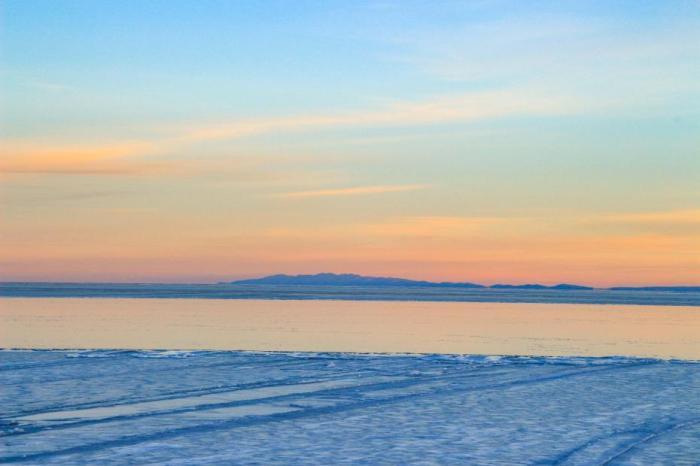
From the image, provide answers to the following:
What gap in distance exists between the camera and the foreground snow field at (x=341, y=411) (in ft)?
34.4

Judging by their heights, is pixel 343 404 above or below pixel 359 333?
below

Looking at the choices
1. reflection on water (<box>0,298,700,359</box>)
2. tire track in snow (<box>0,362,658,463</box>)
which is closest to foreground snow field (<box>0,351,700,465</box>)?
tire track in snow (<box>0,362,658,463</box>)

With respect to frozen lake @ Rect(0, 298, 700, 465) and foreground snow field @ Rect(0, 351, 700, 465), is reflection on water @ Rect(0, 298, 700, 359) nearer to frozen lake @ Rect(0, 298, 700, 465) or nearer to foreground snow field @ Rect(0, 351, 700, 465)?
frozen lake @ Rect(0, 298, 700, 465)

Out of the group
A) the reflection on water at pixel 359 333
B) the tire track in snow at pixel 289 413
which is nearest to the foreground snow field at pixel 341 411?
the tire track in snow at pixel 289 413

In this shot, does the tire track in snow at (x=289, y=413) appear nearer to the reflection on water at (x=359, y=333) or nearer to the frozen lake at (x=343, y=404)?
the frozen lake at (x=343, y=404)

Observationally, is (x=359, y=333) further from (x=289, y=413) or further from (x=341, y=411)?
(x=289, y=413)

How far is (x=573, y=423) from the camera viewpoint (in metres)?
12.8

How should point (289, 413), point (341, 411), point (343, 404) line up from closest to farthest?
1. point (289, 413)
2. point (341, 411)
3. point (343, 404)

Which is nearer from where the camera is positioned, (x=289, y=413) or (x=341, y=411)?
(x=289, y=413)

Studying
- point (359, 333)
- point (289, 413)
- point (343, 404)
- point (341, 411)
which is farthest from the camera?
point (359, 333)

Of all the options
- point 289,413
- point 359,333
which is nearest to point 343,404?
point 289,413

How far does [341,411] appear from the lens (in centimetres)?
1362

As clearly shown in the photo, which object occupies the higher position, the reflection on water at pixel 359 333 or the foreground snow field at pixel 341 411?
the reflection on water at pixel 359 333

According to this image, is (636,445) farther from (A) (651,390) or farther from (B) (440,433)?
(A) (651,390)
